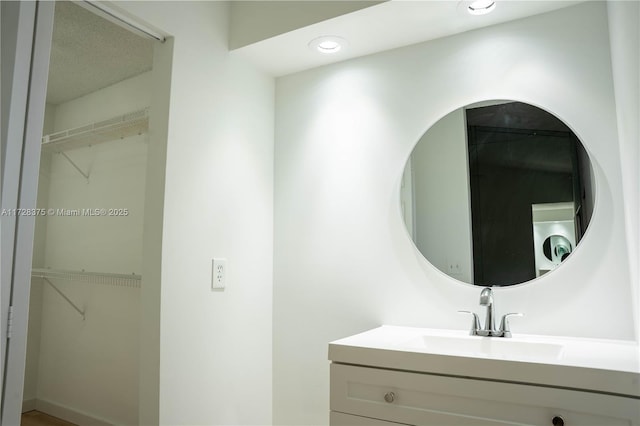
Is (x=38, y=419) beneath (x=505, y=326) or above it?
beneath

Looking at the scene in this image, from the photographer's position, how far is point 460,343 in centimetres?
150

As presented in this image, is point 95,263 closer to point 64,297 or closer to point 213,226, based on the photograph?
point 64,297

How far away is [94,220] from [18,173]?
347 mm

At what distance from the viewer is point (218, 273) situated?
1.77 m

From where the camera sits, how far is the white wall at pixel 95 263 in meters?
1.25

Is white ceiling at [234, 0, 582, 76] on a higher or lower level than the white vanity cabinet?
higher

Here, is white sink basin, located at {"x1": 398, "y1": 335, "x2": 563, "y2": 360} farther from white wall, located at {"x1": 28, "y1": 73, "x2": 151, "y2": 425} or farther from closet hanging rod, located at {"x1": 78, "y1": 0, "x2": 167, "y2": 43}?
closet hanging rod, located at {"x1": 78, "y1": 0, "x2": 167, "y2": 43}

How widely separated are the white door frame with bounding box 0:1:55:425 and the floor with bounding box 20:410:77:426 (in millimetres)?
70

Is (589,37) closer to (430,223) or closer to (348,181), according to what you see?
(430,223)

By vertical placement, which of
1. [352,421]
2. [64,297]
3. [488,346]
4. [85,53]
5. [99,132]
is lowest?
[352,421]

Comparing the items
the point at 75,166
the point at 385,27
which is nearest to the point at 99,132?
the point at 75,166

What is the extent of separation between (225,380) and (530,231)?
1.37 m

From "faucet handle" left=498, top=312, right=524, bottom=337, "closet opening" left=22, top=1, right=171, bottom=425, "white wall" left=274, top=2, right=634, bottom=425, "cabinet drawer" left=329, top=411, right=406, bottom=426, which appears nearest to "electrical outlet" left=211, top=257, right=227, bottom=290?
"closet opening" left=22, top=1, right=171, bottom=425

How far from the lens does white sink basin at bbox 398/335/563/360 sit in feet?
4.51
